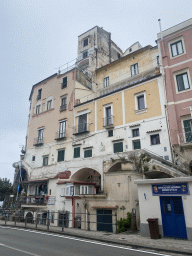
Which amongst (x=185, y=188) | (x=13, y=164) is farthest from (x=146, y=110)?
(x=13, y=164)

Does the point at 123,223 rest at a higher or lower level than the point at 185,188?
lower

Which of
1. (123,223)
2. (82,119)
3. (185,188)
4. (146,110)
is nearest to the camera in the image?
(185,188)

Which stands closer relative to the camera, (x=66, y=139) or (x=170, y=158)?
(x=170, y=158)

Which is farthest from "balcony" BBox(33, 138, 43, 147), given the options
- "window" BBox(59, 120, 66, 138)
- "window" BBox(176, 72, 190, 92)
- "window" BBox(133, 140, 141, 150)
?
"window" BBox(176, 72, 190, 92)

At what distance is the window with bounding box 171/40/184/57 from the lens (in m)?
22.1

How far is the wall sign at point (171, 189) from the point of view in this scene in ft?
38.0

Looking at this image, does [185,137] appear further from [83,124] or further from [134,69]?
[134,69]

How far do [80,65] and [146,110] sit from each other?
21404mm

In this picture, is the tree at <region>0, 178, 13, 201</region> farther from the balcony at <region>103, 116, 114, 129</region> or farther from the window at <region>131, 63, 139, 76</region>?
the window at <region>131, 63, 139, 76</region>

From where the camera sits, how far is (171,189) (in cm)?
1202

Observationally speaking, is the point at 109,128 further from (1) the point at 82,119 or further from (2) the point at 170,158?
(2) the point at 170,158

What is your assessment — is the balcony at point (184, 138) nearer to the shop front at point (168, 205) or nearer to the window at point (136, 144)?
the window at point (136, 144)

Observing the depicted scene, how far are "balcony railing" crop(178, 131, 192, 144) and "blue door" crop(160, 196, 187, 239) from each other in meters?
7.92

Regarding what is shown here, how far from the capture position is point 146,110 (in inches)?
878
